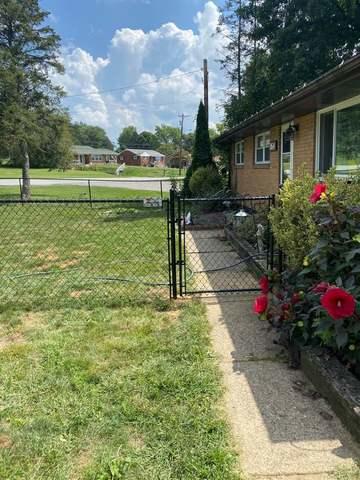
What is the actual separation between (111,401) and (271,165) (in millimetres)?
8492

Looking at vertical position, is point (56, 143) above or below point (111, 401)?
above

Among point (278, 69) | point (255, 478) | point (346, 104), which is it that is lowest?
point (255, 478)

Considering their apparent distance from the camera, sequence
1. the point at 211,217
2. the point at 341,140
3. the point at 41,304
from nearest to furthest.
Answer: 1. the point at 41,304
2. the point at 341,140
3. the point at 211,217

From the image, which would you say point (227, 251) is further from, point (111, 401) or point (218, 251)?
point (111, 401)

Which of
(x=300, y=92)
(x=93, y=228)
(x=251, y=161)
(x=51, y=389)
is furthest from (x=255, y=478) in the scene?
(x=251, y=161)

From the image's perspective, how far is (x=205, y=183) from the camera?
515 inches

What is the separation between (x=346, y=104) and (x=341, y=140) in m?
0.61

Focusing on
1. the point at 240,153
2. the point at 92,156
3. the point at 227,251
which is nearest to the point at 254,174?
the point at 240,153

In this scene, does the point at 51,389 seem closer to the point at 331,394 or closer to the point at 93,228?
the point at 331,394

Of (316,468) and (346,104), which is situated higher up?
→ (346,104)

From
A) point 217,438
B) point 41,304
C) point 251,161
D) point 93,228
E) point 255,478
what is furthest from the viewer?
point 251,161

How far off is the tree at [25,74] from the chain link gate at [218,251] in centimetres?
1134

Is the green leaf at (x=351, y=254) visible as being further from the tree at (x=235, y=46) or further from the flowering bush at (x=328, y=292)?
the tree at (x=235, y=46)

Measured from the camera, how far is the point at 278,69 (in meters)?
14.0
